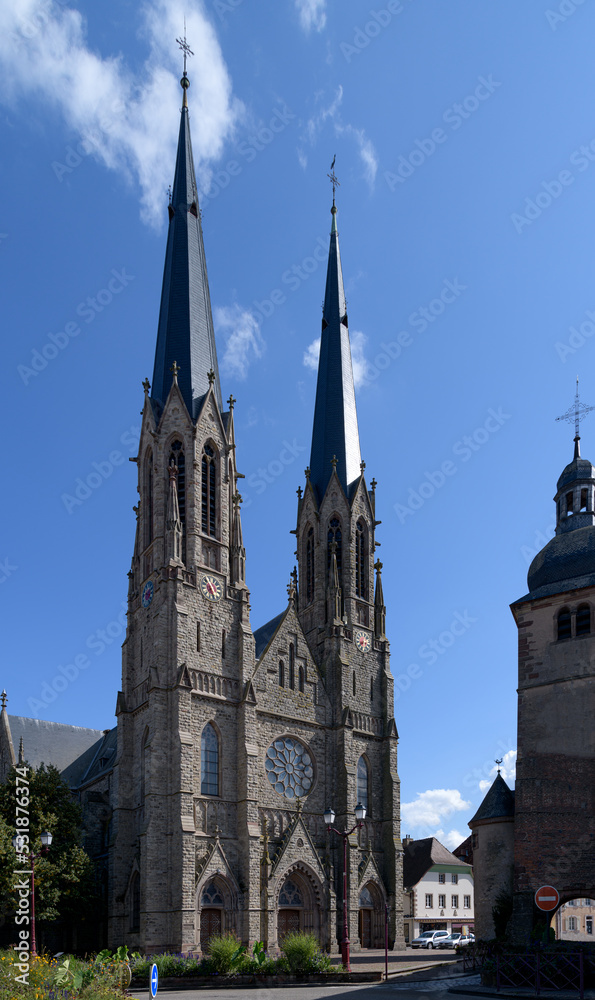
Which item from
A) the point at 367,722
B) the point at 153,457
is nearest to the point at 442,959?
the point at 367,722

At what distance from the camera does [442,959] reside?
34.7m

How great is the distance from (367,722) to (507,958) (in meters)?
24.5

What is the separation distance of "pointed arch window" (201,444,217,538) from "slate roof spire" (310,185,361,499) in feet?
32.0

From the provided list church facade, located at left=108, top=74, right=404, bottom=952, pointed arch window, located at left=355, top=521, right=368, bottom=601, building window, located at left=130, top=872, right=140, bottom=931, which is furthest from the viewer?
pointed arch window, located at left=355, top=521, right=368, bottom=601

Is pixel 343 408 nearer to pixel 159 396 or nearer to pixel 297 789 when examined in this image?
pixel 159 396

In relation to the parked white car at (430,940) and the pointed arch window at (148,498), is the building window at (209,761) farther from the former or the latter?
the parked white car at (430,940)

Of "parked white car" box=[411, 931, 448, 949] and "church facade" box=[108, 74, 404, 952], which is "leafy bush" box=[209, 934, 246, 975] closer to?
"church facade" box=[108, 74, 404, 952]

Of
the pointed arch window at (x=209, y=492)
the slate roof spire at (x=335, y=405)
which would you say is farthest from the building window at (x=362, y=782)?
the slate roof spire at (x=335, y=405)

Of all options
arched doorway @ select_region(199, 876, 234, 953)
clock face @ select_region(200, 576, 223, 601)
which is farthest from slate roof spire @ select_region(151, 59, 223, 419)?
arched doorway @ select_region(199, 876, 234, 953)

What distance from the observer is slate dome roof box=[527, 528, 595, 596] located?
31.4 m

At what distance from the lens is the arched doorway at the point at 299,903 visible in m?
39.6

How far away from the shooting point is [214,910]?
3675 cm

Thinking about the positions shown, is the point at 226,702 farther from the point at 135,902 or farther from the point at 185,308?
the point at 185,308

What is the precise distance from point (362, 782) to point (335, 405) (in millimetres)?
22564
